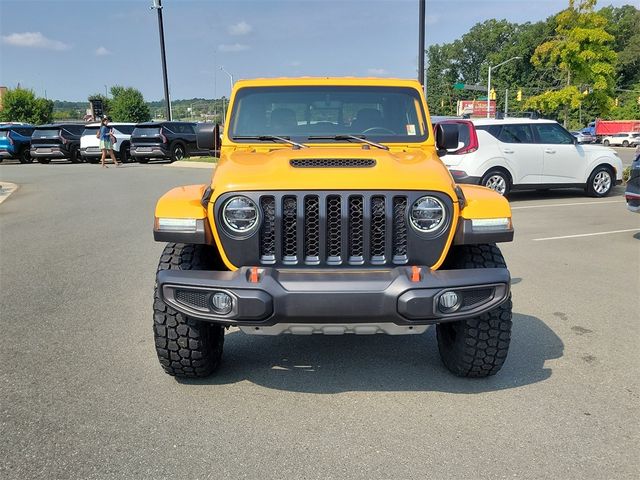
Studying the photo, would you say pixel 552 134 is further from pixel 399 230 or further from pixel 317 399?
pixel 317 399

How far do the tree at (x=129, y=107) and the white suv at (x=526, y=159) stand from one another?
201 feet

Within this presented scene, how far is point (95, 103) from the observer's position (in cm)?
4009

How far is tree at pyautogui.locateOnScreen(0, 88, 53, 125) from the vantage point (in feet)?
208

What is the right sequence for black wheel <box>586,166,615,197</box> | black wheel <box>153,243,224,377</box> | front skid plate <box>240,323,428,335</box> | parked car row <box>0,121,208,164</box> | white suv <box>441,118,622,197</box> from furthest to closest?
parked car row <box>0,121,208,164</box>, black wheel <box>586,166,615,197</box>, white suv <box>441,118,622,197</box>, black wheel <box>153,243,224,377</box>, front skid plate <box>240,323,428,335</box>

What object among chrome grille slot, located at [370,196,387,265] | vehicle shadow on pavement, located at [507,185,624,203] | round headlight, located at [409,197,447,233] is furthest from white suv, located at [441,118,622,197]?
chrome grille slot, located at [370,196,387,265]

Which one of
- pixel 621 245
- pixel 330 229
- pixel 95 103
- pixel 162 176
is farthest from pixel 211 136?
pixel 95 103

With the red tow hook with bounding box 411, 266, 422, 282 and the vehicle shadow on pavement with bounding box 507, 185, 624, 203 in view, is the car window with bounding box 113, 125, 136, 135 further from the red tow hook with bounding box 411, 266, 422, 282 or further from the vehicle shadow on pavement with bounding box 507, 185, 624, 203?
the red tow hook with bounding box 411, 266, 422, 282

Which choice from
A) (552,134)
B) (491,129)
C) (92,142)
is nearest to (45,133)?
(92,142)

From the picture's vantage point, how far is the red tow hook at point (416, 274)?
124 inches

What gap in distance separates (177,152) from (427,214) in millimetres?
23396

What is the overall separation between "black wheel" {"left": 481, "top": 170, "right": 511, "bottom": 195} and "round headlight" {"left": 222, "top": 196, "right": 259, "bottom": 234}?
9.08 m

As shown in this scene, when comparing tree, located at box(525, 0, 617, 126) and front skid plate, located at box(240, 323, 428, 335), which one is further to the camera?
tree, located at box(525, 0, 617, 126)

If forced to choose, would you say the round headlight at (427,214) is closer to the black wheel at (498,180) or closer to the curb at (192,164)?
the black wheel at (498,180)

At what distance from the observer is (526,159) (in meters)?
11.9
